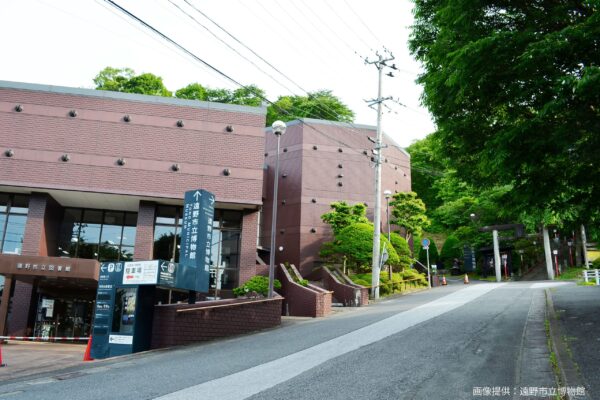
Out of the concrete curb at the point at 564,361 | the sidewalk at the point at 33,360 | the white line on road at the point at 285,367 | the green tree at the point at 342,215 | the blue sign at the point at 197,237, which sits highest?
the green tree at the point at 342,215

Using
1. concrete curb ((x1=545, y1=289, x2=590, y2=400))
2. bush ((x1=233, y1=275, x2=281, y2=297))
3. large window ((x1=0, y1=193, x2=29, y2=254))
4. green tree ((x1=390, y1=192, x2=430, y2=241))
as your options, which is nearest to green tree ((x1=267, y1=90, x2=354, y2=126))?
green tree ((x1=390, y1=192, x2=430, y2=241))

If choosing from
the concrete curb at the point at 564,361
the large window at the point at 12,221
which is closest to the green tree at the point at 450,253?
the concrete curb at the point at 564,361

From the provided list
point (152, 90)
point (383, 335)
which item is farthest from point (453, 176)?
point (152, 90)

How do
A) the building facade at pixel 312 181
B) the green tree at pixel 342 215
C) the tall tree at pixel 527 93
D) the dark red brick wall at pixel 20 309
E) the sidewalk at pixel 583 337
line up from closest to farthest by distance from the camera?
the sidewalk at pixel 583 337
the tall tree at pixel 527 93
the dark red brick wall at pixel 20 309
the green tree at pixel 342 215
the building facade at pixel 312 181

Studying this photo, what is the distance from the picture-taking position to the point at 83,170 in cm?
2339

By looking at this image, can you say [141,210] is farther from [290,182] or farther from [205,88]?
[205,88]

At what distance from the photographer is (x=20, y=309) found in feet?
72.3

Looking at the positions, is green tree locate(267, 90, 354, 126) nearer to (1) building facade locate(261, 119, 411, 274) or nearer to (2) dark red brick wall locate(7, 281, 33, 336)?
(1) building facade locate(261, 119, 411, 274)

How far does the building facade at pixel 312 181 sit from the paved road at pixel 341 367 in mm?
18225

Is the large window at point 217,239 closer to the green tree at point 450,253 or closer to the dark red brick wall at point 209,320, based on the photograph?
the dark red brick wall at point 209,320

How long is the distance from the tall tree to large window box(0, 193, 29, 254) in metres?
21.8

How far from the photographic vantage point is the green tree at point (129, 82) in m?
47.2

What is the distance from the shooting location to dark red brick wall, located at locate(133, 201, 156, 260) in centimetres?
2391

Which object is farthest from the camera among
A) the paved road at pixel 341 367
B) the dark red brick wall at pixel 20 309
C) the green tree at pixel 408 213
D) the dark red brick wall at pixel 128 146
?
the green tree at pixel 408 213
